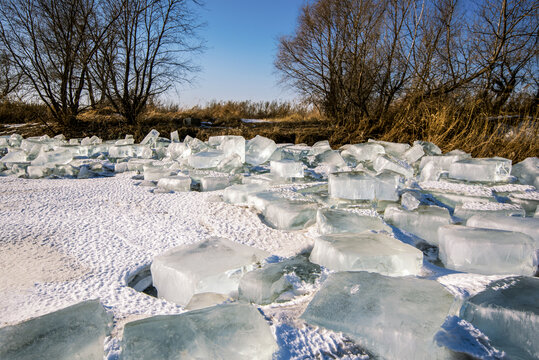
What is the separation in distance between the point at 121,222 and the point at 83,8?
5060 millimetres

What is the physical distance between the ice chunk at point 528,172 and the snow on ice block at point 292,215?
1.43m

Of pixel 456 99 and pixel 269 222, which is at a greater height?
pixel 456 99

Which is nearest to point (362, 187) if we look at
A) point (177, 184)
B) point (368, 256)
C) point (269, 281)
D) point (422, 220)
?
point (422, 220)

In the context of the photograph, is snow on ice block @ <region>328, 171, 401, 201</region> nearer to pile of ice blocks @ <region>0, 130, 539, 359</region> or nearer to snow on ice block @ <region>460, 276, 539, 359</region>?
pile of ice blocks @ <region>0, 130, 539, 359</region>

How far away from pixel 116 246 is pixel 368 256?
674 mm

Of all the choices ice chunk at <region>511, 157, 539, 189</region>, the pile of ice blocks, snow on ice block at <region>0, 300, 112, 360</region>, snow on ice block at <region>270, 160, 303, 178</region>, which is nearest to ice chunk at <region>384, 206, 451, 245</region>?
the pile of ice blocks

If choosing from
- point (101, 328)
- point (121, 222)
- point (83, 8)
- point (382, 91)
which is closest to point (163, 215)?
point (121, 222)

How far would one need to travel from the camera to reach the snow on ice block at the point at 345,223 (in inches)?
38.8

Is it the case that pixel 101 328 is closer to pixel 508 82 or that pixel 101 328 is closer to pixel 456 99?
pixel 456 99

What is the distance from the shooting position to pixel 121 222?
1.13 meters

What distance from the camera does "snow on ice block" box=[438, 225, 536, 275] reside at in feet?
2.56

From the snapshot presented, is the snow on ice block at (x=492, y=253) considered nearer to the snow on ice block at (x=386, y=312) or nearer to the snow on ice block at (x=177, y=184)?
the snow on ice block at (x=386, y=312)

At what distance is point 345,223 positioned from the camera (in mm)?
1007

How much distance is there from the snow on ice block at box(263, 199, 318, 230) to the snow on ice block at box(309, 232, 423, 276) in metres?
0.26
